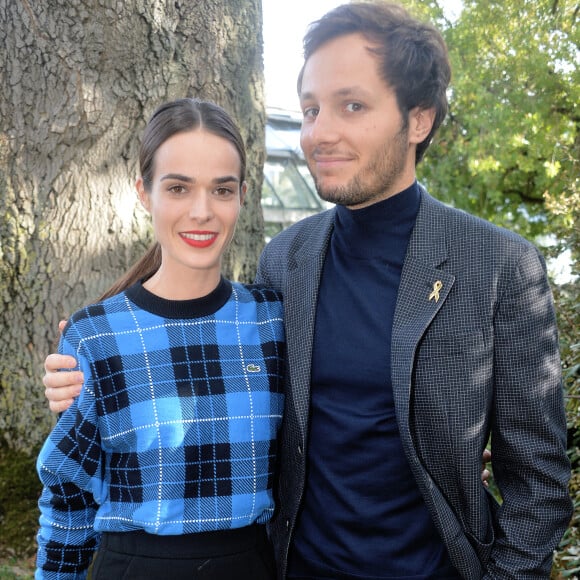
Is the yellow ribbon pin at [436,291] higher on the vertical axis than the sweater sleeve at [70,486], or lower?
higher

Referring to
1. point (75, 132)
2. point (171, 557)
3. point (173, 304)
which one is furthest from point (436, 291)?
point (75, 132)

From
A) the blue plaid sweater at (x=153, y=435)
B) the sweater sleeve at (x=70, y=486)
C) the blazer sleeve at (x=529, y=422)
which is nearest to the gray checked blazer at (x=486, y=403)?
the blazer sleeve at (x=529, y=422)

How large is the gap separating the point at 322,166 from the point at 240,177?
259 mm

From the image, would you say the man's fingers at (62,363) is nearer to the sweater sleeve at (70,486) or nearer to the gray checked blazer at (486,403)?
the sweater sleeve at (70,486)

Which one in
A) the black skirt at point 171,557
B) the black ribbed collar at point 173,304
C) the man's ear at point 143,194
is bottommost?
the black skirt at point 171,557

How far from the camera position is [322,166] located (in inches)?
96.3

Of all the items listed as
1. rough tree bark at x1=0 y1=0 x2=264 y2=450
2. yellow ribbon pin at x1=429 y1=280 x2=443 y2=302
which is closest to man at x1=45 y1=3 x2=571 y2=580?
yellow ribbon pin at x1=429 y1=280 x2=443 y2=302

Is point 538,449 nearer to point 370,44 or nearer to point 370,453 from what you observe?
point 370,453

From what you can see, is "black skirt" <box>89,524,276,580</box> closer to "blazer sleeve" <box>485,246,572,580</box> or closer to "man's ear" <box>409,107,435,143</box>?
"blazer sleeve" <box>485,246,572,580</box>

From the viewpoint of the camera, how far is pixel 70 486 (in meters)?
2.18

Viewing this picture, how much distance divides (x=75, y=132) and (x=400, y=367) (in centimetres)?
206

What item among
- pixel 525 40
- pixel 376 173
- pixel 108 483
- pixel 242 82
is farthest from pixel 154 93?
pixel 525 40

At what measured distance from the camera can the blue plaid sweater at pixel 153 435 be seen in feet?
6.99

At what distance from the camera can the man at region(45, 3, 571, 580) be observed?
219cm
